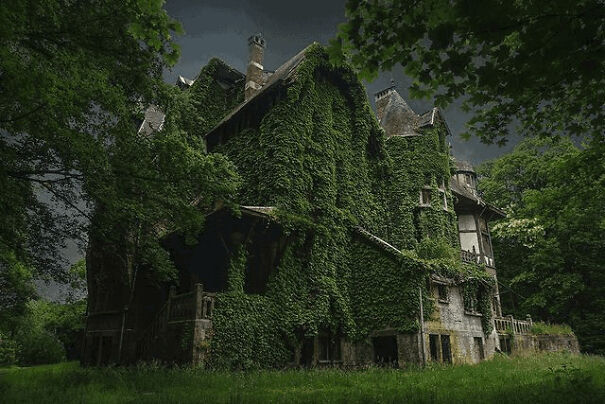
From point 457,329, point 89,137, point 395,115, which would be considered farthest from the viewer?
point 395,115

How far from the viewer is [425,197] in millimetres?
25781

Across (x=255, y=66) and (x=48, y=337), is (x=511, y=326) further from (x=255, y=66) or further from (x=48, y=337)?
(x=48, y=337)

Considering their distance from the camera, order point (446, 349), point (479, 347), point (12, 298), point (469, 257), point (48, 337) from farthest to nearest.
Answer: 1. point (48, 337)
2. point (469, 257)
3. point (12, 298)
4. point (479, 347)
5. point (446, 349)

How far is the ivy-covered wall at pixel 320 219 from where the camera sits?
1574 cm

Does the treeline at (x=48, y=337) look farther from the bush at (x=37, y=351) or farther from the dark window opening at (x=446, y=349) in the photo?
the dark window opening at (x=446, y=349)

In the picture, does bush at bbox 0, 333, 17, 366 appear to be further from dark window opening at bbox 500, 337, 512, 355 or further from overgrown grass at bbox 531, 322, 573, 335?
overgrown grass at bbox 531, 322, 573, 335

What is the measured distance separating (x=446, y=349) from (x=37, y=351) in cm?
3143

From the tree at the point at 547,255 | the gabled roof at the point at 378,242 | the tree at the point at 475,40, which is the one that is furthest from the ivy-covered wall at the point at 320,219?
the tree at the point at 475,40

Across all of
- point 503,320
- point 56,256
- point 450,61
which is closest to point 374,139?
point 503,320

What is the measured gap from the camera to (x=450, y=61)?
5.41 metres

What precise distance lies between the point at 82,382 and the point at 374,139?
1934cm

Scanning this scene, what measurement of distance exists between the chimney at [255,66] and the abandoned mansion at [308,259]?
8 centimetres

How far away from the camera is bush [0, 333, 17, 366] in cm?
3203

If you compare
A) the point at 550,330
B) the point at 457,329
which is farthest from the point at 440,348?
the point at 550,330
